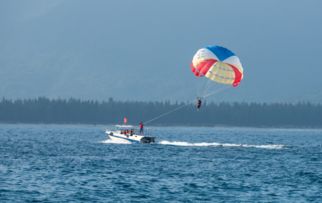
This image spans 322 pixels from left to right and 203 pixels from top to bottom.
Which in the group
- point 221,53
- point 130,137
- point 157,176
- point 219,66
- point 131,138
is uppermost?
point 221,53

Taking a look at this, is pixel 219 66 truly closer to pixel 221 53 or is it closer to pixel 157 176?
pixel 221 53

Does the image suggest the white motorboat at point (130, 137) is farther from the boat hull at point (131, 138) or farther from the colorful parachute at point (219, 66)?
the colorful parachute at point (219, 66)

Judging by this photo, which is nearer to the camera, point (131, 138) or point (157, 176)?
point (157, 176)

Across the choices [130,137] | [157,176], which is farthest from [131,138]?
[157,176]

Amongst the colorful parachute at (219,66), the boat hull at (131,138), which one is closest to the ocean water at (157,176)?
the colorful parachute at (219,66)

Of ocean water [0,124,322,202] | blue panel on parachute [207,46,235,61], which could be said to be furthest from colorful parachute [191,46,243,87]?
ocean water [0,124,322,202]

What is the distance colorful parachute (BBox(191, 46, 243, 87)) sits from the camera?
96750 millimetres

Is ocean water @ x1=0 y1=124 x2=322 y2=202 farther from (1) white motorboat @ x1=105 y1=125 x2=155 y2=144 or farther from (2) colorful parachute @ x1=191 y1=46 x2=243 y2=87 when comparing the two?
(1) white motorboat @ x1=105 y1=125 x2=155 y2=144

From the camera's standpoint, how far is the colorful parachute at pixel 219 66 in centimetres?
9675

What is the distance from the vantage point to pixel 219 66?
97.3 metres

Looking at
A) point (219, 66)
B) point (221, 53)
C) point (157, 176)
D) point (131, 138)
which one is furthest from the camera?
point (131, 138)

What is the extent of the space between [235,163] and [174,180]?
18.6 meters

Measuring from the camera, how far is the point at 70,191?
203 feet

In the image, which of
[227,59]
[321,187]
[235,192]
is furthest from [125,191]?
[227,59]
